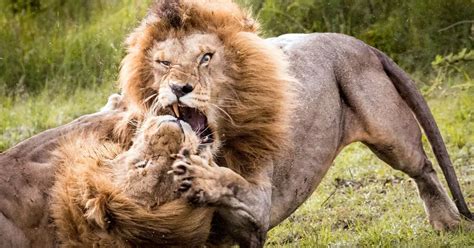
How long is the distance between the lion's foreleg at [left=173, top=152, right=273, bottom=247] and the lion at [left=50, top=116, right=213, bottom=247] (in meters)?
0.05

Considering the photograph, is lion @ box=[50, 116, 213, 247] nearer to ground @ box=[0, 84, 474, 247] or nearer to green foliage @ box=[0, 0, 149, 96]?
ground @ box=[0, 84, 474, 247]

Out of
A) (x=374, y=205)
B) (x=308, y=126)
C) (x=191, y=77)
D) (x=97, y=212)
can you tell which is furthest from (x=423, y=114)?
(x=97, y=212)

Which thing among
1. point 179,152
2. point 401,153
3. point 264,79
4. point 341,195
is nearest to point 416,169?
point 401,153

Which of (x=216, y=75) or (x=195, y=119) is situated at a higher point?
(x=216, y=75)

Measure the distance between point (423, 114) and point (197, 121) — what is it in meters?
1.93

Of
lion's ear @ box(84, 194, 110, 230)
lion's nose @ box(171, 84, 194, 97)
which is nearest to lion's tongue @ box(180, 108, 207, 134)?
lion's nose @ box(171, 84, 194, 97)

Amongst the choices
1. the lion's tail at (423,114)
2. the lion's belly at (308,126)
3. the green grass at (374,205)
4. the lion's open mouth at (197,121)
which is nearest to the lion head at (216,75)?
the lion's open mouth at (197,121)

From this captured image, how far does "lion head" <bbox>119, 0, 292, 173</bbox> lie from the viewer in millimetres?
4359

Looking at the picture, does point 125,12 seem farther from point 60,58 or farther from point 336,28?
point 336,28

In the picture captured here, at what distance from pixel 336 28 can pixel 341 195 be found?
10.0ft

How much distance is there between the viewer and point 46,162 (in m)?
4.50

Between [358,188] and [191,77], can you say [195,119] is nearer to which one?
[191,77]

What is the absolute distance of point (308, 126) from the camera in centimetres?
524

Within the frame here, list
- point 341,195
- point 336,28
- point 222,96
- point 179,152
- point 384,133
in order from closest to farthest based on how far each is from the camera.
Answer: point 179,152 < point 222,96 < point 384,133 < point 341,195 < point 336,28
